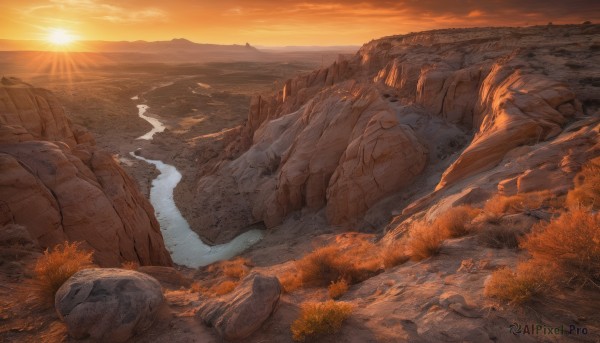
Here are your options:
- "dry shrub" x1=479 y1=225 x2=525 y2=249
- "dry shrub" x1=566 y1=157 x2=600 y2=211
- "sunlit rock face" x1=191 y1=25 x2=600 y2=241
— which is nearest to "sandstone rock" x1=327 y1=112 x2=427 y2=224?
"sunlit rock face" x1=191 y1=25 x2=600 y2=241

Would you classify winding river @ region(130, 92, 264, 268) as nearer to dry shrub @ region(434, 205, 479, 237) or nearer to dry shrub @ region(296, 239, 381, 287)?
dry shrub @ region(296, 239, 381, 287)

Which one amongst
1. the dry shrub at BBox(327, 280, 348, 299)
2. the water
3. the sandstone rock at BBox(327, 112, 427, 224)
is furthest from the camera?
the water

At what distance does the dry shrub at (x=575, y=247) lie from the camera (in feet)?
15.7

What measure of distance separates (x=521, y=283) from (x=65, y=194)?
41.6 feet

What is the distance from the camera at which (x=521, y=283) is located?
15.7 feet

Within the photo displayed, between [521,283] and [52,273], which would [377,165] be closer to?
[521,283]

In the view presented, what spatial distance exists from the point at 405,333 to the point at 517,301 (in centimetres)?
162

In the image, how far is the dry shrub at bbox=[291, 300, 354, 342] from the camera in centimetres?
515

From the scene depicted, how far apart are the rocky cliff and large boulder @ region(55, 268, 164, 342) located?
5.67m

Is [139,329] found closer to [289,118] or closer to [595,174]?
[595,174]

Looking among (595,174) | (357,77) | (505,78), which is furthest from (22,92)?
(357,77)

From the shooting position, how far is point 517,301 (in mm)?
4711

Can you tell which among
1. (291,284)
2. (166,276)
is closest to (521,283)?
(291,284)

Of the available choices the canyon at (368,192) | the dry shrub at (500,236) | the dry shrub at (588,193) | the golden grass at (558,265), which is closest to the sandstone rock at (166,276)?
the canyon at (368,192)
